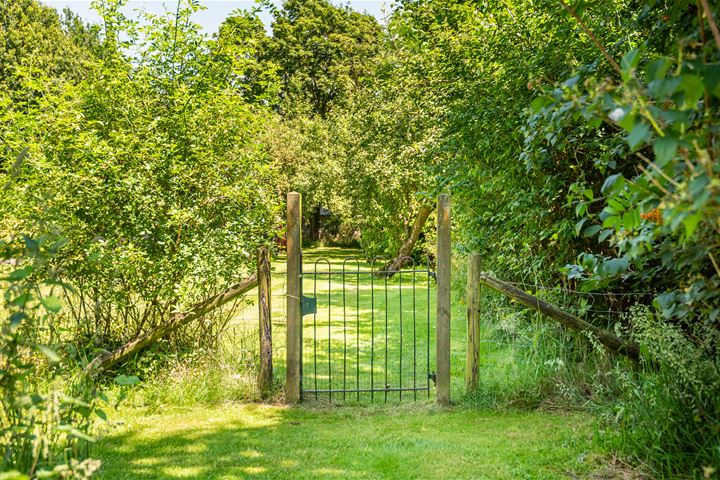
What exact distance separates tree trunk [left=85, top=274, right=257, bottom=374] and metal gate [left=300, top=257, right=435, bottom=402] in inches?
24.8

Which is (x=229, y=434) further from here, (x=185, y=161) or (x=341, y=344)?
(x=341, y=344)

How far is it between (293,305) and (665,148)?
4450 mm

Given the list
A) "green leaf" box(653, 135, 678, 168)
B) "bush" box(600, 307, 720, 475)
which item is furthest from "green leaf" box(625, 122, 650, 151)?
"bush" box(600, 307, 720, 475)

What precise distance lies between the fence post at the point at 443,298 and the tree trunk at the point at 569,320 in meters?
0.38

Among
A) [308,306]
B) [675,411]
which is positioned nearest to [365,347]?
[308,306]

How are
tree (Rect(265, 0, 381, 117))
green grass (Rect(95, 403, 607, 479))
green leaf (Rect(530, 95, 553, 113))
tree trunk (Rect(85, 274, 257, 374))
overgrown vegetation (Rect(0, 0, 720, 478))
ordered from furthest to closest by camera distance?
tree (Rect(265, 0, 381, 117))
tree trunk (Rect(85, 274, 257, 374))
overgrown vegetation (Rect(0, 0, 720, 478))
green grass (Rect(95, 403, 607, 479))
green leaf (Rect(530, 95, 553, 113))

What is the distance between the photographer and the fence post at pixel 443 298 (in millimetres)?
5758

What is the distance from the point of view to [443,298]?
5824 mm

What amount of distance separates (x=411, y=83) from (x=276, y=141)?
58.8 feet

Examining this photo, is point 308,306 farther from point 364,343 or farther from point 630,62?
point 630,62

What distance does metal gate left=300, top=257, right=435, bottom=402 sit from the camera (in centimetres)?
605

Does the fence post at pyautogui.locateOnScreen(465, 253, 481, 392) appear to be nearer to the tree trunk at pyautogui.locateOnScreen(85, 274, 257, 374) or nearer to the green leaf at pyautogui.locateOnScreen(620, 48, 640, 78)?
the tree trunk at pyautogui.locateOnScreen(85, 274, 257, 374)

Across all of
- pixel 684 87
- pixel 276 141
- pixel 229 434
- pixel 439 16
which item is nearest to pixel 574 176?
pixel 439 16

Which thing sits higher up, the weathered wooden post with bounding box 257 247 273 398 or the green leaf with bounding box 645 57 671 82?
the green leaf with bounding box 645 57 671 82
